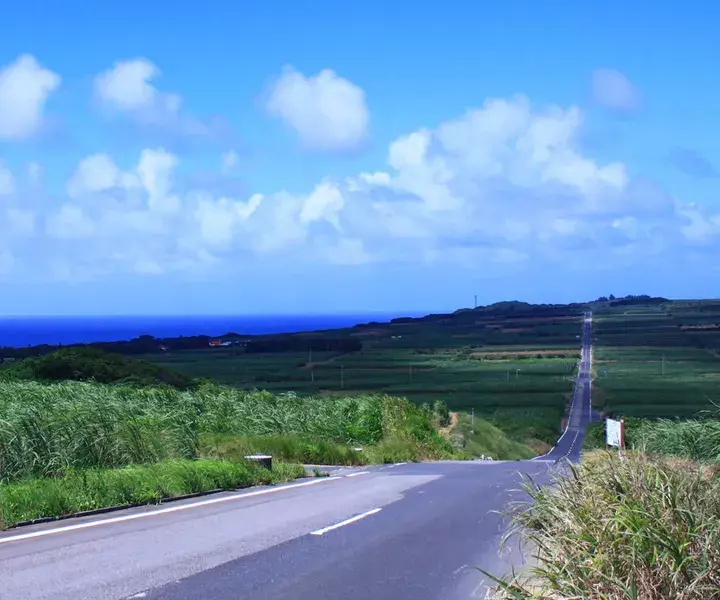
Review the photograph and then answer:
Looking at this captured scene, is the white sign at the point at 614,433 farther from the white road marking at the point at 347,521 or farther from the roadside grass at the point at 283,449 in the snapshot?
the roadside grass at the point at 283,449

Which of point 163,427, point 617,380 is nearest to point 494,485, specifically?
point 163,427

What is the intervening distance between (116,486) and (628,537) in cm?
808

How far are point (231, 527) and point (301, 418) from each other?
16602 mm

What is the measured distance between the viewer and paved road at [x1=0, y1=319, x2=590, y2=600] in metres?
7.84

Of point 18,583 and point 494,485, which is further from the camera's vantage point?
point 494,485

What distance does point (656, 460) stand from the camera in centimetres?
858

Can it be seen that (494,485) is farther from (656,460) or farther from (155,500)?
(656,460)

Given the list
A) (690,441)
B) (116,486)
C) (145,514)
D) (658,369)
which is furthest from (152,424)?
(658,369)

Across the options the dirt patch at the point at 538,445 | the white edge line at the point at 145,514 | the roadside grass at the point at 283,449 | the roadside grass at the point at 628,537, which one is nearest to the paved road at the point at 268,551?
the white edge line at the point at 145,514

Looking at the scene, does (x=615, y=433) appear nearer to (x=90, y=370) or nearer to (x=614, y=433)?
(x=614, y=433)

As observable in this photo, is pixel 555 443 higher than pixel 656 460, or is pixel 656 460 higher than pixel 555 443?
pixel 656 460

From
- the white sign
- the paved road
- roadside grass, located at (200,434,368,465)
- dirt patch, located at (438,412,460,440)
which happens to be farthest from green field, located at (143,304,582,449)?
the white sign

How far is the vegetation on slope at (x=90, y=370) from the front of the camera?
1442 inches

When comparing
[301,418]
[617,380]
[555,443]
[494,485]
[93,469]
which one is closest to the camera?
[93,469]
